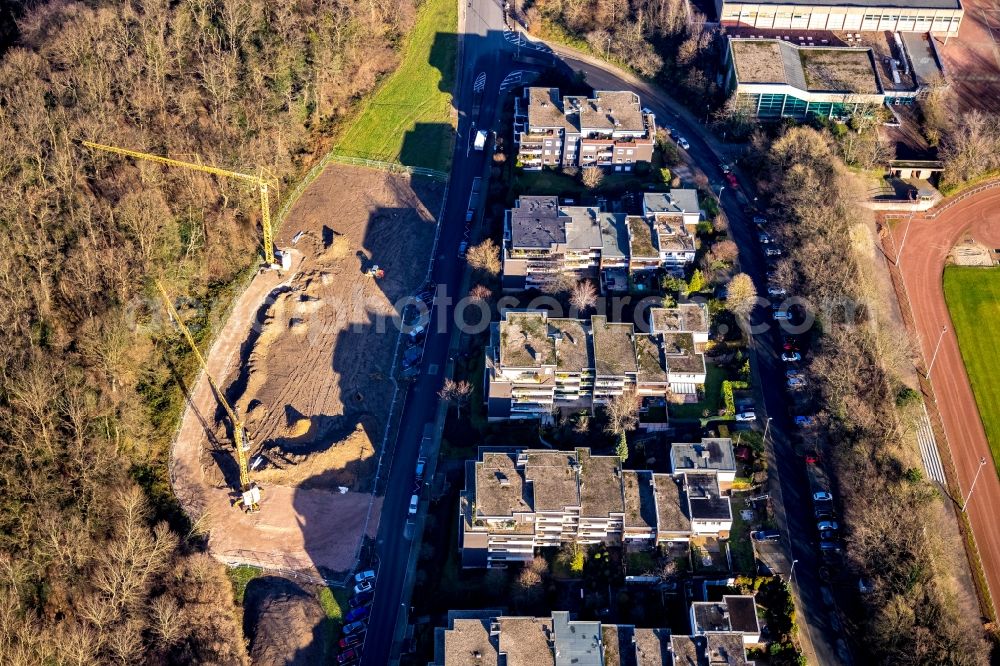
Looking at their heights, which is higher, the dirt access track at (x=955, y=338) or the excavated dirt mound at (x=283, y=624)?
the dirt access track at (x=955, y=338)

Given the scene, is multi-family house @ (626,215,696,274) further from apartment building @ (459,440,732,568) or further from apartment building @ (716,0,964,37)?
apartment building @ (716,0,964,37)

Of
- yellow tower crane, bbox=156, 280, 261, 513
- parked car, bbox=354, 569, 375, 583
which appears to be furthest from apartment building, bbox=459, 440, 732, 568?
yellow tower crane, bbox=156, 280, 261, 513

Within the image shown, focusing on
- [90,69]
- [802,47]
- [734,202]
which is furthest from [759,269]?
[90,69]

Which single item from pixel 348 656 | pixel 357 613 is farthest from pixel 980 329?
pixel 348 656

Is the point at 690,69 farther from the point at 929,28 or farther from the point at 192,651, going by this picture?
the point at 192,651

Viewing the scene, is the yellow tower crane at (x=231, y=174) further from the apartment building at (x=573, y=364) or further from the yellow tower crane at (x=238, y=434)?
the apartment building at (x=573, y=364)

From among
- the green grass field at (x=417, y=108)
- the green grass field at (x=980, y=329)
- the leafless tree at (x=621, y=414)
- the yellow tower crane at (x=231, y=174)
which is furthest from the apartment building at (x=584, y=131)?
the green grass field at (x=980, y=329)

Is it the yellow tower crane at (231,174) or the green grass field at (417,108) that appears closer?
the yellow tower crane at (231,174)
